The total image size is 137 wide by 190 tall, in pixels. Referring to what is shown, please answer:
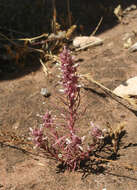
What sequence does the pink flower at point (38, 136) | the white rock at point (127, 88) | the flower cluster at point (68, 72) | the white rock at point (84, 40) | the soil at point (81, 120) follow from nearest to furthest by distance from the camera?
1. the flower cluster at point (68, 72)
2. the pink flower at point (38, 136)
3. the soil at point (81, 120)
4. the white rock at point (127, 88)
5. the white rock at point (84, 40)

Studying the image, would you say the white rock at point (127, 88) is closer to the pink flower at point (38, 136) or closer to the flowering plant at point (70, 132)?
the flowering plant at point (70, 132)

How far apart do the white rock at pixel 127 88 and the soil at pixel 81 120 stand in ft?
0.31

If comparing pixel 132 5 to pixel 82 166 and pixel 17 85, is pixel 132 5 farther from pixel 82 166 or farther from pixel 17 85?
pixel 82 166

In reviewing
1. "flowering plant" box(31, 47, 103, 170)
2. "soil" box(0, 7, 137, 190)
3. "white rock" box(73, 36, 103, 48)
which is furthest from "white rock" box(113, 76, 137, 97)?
"white rock" box(73, 36, 103, 48)

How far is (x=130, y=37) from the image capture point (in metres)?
3.53

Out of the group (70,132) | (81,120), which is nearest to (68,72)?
(70,132)

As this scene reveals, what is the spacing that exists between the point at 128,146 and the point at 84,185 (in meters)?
0.45

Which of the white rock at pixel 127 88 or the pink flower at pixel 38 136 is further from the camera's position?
the white rock at pixel 127 88

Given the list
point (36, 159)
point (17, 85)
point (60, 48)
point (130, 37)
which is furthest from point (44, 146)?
point (130, 37)

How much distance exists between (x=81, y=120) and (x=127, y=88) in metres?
0.51

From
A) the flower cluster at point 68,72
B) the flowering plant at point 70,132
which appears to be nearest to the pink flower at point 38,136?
the flowering plant at point 70,132

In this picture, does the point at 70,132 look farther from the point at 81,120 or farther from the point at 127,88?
the point at 127,88

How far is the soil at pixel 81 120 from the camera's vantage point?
2.04 metres

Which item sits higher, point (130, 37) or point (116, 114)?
point (130, 37)
